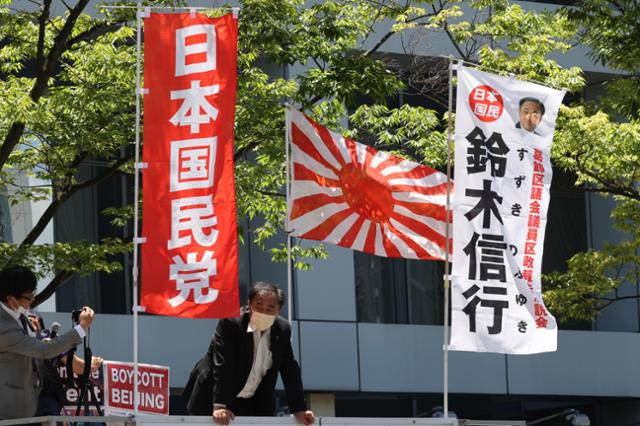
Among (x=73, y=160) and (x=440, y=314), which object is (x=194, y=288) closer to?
(x=73, y=160)

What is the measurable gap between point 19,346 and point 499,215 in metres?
3.89

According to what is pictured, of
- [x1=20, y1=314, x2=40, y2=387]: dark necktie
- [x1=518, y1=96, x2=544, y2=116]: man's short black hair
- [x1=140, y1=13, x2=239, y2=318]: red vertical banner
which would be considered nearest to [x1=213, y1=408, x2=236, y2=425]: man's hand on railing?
[x1=140, y1=13, x2=239, y2=318]: red vertical banner

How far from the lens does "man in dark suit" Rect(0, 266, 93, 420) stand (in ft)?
28.3

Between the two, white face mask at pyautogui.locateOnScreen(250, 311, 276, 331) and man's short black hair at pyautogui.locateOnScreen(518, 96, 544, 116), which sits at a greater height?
man's short black hair at pyautogui.locateOnScreen(518, 96, 544, 116)

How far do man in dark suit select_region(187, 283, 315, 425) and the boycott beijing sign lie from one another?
7.13 ft

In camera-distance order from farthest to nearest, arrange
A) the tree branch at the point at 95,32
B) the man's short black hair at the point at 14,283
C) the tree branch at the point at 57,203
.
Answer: the tree branch at the point at 57,203 → the tree branch at the point at 95,32 → the man's short black hair at the point at 14,283

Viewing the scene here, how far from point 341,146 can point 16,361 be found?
148 inches

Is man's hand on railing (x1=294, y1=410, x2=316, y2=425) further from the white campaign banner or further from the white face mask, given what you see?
the white campaign banner

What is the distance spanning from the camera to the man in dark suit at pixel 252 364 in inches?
366

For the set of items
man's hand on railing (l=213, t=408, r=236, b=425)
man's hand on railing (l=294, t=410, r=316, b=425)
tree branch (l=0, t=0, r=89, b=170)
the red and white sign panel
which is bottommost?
man's hand on railing (l=294, t=410, r=316, b=425)

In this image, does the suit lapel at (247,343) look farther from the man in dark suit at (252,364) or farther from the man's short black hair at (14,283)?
the man's short black hair at (14,283)

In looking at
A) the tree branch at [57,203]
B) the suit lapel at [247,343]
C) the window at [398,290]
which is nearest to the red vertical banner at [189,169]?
the suit lapel at [247,343]

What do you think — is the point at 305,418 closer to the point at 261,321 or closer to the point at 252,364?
the point at 252,364

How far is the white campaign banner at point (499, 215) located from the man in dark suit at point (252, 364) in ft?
4.50
